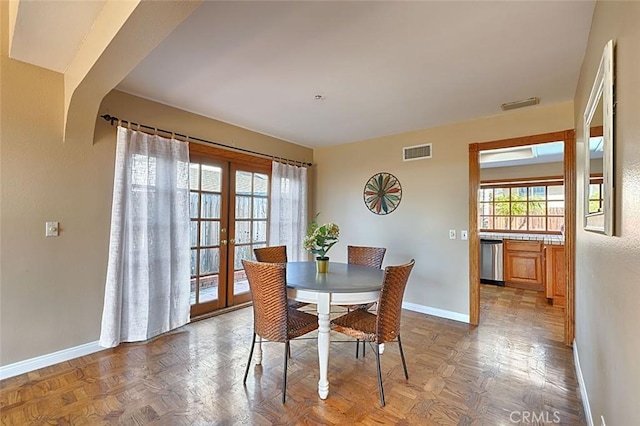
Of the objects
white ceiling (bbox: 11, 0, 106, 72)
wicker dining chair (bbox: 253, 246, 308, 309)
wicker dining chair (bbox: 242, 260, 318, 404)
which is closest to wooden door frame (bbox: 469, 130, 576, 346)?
wicker dining chair (bbox: 253, 246, 308, 309)

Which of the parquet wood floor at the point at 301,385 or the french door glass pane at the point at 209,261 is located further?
the french door glass pane at the point at 209,261

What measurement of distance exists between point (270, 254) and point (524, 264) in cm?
445

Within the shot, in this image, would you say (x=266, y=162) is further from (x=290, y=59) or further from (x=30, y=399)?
(x=30, y=399)

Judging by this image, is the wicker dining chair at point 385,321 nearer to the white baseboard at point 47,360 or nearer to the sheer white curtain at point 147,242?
the sheer white curtain at point 147,242

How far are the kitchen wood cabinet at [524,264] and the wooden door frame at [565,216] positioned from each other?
7.21ft

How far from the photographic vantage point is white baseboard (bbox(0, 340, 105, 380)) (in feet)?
7.24

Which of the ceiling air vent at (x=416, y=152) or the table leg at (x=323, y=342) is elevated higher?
the ceiling air vent at (x=416, y=152)

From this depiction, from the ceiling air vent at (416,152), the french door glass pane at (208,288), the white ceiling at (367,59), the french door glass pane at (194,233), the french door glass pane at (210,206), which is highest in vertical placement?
the white ceiling at (367,59)

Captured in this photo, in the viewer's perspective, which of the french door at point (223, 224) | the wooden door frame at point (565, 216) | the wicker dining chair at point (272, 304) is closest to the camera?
the wicker dining chair at point (272, 304)

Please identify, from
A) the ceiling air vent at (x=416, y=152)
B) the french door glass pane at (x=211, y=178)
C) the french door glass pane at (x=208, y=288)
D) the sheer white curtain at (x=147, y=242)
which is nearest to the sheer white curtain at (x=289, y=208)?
the french door glass pane at (x=211, y=178)

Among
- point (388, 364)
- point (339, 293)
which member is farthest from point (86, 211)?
point (388, 364)

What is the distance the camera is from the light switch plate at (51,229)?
2.38 meters

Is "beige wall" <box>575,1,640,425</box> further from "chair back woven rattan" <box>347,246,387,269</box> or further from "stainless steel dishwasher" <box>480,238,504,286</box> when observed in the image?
"stainless steel dishwasher" <box>480,238,504,286</box>

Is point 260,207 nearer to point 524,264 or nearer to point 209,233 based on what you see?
point 209,233
